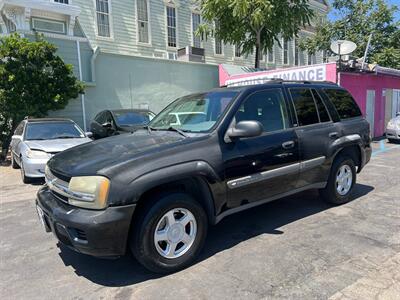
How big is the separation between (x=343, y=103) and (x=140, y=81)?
1011 centimetres

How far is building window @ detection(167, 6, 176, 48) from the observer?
18.6 m

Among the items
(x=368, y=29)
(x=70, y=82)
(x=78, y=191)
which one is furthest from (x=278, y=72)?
(x=368, y=29)

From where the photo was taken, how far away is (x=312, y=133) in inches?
178

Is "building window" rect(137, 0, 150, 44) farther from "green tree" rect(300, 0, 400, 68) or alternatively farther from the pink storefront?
"green tree" rect(300, 0, 400, 68)

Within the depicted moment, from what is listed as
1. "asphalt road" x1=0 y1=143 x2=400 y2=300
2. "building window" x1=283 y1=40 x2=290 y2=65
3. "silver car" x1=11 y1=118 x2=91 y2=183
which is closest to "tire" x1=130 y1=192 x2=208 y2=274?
"asphalt road" x1=0 y1=143 x2=400 y2=300

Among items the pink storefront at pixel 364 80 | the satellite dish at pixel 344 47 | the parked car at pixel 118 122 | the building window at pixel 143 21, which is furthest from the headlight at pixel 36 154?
the building window at pixel 143 21

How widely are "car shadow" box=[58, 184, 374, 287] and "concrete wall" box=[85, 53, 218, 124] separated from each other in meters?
9.56

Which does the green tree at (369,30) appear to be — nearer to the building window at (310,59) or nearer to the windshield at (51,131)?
the building window at (310,59)

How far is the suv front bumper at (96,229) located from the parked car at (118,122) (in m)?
6.17

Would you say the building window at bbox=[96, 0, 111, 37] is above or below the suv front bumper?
above

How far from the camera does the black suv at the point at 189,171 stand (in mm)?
2906

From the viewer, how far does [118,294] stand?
115 inches

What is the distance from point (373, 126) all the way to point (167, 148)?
12.9 m

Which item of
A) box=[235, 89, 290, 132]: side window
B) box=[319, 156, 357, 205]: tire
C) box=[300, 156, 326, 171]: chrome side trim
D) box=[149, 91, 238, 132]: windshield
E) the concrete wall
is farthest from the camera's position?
the concrete wall
